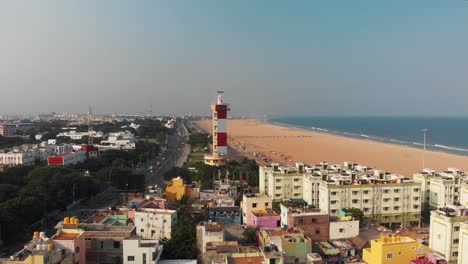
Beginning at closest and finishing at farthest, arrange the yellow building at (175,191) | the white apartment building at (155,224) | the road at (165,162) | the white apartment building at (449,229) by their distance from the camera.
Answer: the white apartment building at (449,229)
the white apartment building at (155,224)
the yellow building at (175,191)
the road at (165,162)

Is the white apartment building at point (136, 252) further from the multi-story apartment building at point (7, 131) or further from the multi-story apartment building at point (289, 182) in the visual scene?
the multi-story apartment building at point (7, 131)

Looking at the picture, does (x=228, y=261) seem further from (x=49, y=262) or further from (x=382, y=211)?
(x=382, y=211)

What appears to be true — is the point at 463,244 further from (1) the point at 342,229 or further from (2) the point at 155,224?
(2) the point at 155,224

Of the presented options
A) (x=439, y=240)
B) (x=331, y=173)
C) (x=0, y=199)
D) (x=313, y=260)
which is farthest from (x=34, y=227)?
(x=439, y=240)

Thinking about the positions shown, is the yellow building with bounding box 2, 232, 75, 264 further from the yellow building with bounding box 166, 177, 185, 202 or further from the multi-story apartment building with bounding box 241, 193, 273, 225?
the yellow building with bounding box 166, 177, 185, 202

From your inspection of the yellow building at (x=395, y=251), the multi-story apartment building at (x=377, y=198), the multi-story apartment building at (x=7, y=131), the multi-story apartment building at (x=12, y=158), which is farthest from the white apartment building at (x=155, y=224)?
the multi-story apartment building at (x=7, y=131)
